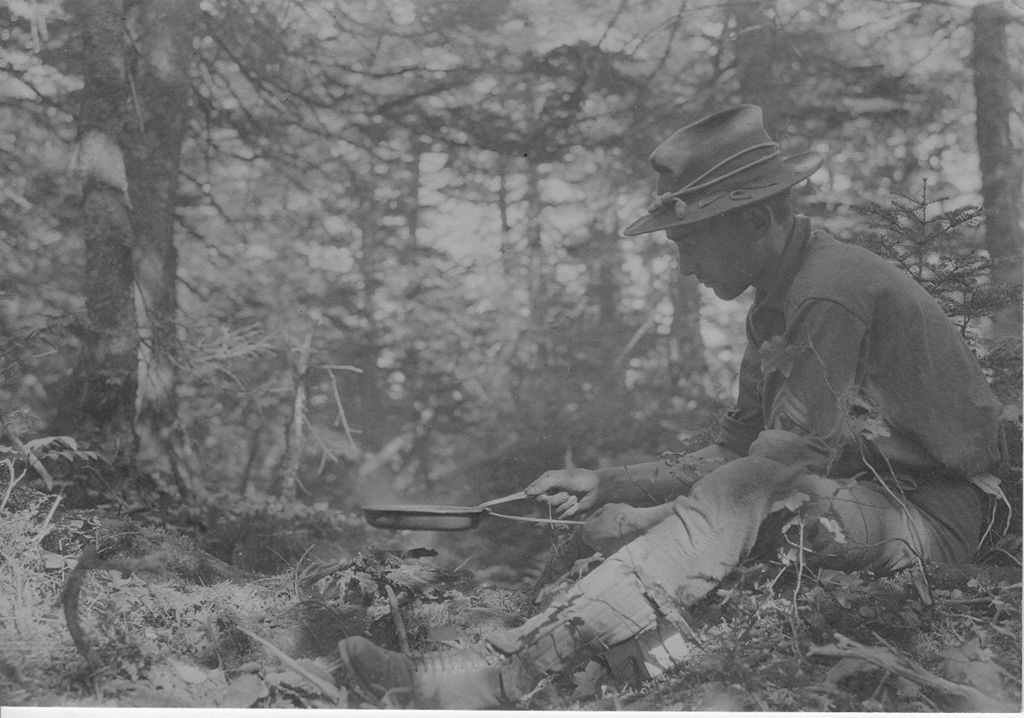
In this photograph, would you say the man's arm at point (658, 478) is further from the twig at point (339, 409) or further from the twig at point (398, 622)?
the twig at point (339, 409)

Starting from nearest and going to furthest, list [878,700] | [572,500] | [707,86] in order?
[878,700] < [572,500] < [707,86]

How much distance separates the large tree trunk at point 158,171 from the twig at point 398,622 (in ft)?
4.74

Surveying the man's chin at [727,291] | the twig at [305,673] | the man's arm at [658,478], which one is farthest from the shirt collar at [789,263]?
the twig at [305,673]

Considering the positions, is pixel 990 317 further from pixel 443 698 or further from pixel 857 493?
pixel 443 698

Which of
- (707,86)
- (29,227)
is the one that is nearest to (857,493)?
(707,86)

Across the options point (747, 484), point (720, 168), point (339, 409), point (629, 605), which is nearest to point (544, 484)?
point (629, 605)

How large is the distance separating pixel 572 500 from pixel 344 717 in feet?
4.29

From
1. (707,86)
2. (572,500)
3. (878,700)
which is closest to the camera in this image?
(878,700)

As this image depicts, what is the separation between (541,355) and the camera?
15.2ft

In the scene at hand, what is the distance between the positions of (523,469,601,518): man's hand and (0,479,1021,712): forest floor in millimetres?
416

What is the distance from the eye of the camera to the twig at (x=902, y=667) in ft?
12.0

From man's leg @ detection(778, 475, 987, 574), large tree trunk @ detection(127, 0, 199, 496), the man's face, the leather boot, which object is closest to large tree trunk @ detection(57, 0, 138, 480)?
large tree trunk @ detection(127, 0, 199, 496)

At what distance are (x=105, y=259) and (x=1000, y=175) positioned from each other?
4.30m

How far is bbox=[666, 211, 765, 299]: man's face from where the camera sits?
162 inches
